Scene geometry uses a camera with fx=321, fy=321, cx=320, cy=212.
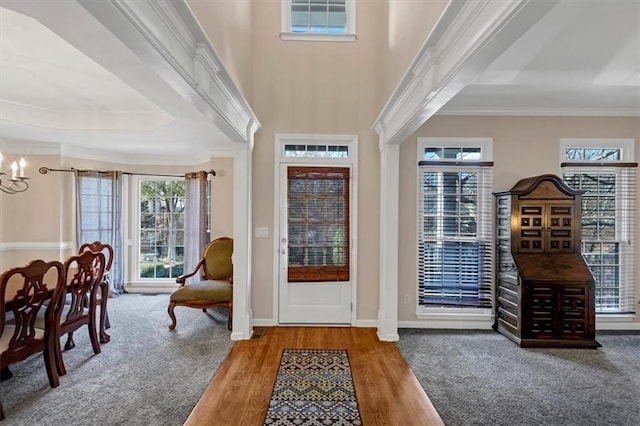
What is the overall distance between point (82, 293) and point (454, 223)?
407 centimetres

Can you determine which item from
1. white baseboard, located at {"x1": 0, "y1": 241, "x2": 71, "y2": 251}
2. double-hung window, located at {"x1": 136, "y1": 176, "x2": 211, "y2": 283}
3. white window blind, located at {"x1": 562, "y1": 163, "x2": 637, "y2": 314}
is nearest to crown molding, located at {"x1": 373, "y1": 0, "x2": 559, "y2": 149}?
white window blind, located at {"x1": 562, "y1": 163, "x2": 637, "y2": 314}

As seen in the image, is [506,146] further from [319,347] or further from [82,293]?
[82,293]

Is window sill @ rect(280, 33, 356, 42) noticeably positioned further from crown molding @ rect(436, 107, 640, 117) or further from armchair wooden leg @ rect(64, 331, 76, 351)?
armchair wooden leg @ rect(64, 331, 76, 351)

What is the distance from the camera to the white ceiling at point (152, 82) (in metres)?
2.17

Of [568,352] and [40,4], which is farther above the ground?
[40,4]

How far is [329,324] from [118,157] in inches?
174

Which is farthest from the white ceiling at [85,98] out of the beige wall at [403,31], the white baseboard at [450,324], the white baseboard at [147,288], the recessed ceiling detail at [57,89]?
the white baseboard at [450,324]

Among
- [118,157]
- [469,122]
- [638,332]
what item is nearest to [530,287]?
[638,332]

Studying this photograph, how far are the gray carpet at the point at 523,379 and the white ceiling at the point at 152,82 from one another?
269cm

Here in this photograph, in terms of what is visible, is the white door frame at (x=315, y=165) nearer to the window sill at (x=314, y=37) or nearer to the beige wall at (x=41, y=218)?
the window sill at (x=314, y=37)

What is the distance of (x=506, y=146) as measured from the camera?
12.8 feet

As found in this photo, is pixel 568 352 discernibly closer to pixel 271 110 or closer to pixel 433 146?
pixel 433 146

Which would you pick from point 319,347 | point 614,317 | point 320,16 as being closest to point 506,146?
point 614,317

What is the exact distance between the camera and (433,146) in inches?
156
